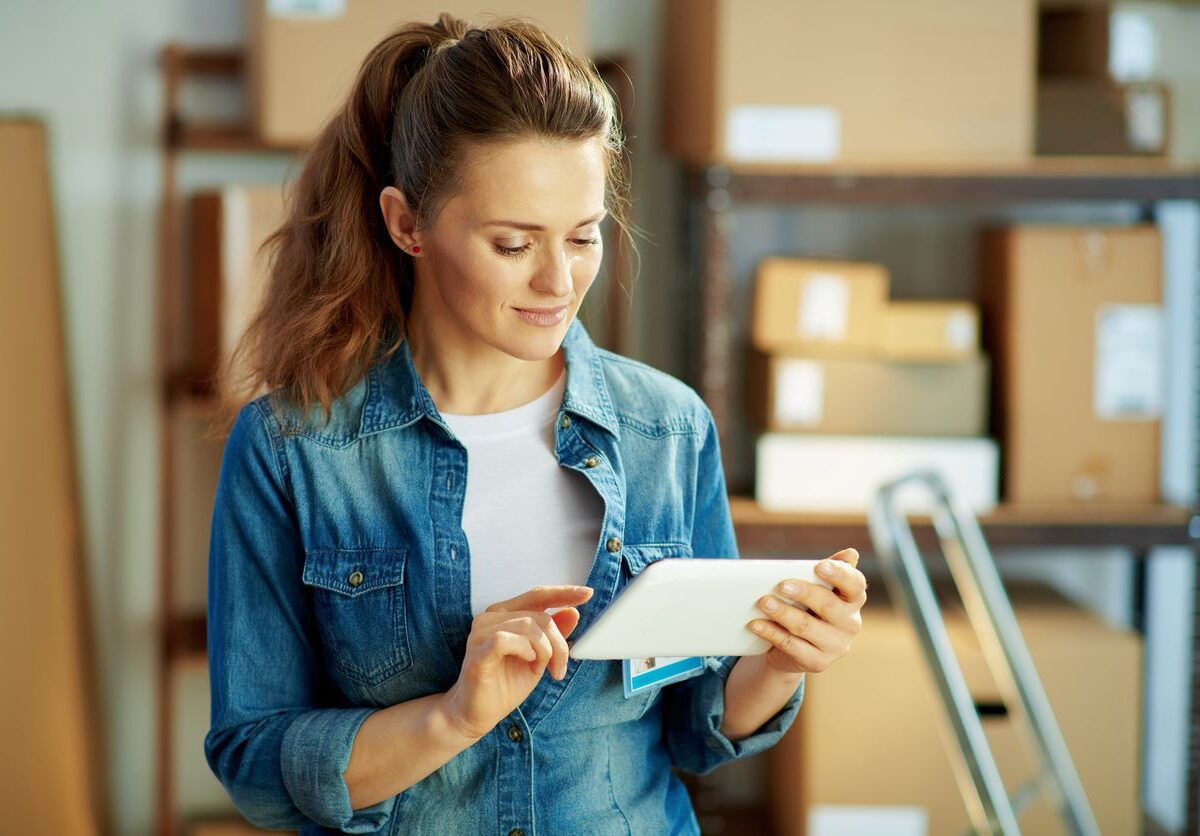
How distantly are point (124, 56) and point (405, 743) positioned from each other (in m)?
2.13

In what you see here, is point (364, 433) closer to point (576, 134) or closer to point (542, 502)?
point (542, 502)

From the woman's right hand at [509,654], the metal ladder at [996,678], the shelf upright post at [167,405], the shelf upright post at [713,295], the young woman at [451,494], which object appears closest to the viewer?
the woman's right hand at [509,654]

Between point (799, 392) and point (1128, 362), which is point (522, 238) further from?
point (1128, 362)

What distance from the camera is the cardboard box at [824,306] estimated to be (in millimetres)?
2691

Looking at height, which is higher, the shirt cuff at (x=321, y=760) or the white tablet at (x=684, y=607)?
the white tablet at (x=684, y=607)

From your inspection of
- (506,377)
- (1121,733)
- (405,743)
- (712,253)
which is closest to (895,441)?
(712,253)

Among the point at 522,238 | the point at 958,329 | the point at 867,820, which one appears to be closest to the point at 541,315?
the point at 522,238

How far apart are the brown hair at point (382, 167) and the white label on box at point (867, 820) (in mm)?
1681

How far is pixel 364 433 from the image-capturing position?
4.17 feet

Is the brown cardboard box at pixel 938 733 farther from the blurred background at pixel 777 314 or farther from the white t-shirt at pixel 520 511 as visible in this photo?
the white t-shirt at pixel 520 511

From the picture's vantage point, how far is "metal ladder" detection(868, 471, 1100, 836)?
207cm

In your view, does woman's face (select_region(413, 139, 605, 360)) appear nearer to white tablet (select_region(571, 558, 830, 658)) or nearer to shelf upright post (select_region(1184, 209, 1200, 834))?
white tablet (select_region(571, 558, 830, 658))

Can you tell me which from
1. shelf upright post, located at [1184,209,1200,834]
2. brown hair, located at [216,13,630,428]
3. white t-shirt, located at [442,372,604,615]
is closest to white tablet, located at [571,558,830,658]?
white t-shirt, located at [442,372,604,615]

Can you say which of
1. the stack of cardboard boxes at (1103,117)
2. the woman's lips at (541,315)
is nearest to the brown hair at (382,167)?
the woman's lips at (541,315)
